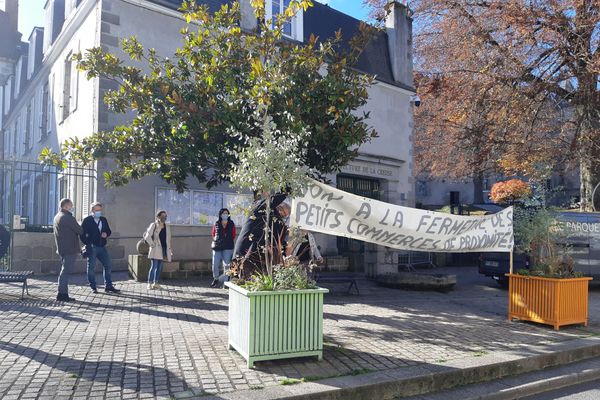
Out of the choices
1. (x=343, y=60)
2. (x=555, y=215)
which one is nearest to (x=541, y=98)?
(x=555, y=215)

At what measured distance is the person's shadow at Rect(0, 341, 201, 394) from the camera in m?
4.49

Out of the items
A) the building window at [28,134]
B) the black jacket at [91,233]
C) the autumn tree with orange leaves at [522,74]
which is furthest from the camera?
the building window at [28,134]

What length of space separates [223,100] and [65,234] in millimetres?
3426

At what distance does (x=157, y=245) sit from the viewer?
9.92 m

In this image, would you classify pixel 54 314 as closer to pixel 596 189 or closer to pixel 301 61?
pixel 301 61

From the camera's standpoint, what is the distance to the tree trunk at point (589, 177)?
15.2 metres

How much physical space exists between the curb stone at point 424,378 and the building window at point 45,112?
15.7 meters

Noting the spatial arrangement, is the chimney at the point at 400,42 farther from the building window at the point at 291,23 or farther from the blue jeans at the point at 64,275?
the blue jeans at the point at 64,275

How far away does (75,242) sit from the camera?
8.67m

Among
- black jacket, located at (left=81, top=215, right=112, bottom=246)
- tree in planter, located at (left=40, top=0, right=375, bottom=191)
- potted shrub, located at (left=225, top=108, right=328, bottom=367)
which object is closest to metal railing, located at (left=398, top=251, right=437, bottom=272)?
tree in planter, located at (left=40, top=0, right=375, bottom=191)

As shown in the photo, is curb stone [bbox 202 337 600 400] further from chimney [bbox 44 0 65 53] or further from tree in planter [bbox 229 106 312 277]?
chimney [bbox 44 0 65 53]

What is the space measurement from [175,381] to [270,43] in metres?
5.26

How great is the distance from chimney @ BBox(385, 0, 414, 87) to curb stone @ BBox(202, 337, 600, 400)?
40.3 ft

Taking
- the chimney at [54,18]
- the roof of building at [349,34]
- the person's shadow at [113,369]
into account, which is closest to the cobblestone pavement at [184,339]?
Answer: the person's shadow at [113,369]
